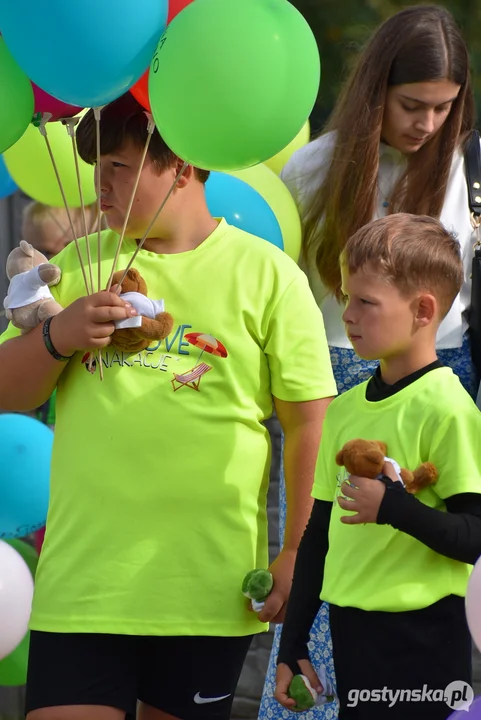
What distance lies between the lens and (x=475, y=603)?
87.8 inches

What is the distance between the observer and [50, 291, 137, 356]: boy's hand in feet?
8.57

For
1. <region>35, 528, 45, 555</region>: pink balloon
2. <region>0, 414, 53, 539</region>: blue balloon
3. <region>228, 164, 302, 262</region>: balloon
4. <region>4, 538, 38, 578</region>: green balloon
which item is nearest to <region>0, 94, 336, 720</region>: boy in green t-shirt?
<region>228, 164, 302, 262</region>: balloon

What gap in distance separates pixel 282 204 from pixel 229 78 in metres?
1.17

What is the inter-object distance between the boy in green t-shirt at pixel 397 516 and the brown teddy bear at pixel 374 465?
0.02m

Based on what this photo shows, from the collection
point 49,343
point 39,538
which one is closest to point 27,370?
point 49,343

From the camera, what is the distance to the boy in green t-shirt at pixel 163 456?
2.68m

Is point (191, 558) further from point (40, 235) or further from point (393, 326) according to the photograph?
point (40, 235)

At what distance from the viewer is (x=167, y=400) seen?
273 cm

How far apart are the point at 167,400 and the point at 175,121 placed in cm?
56

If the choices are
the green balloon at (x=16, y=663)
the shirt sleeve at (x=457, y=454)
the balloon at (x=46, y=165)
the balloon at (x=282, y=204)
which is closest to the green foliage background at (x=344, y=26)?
the balloon at (x=282, y=204)

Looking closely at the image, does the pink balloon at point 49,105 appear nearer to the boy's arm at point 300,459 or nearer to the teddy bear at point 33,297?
the teddy bear at point 33,297

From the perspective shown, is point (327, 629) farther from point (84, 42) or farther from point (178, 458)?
point (84, 42)

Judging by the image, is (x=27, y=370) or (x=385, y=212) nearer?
(x=27, y=370)

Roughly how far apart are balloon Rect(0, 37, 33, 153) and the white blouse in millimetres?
1017
